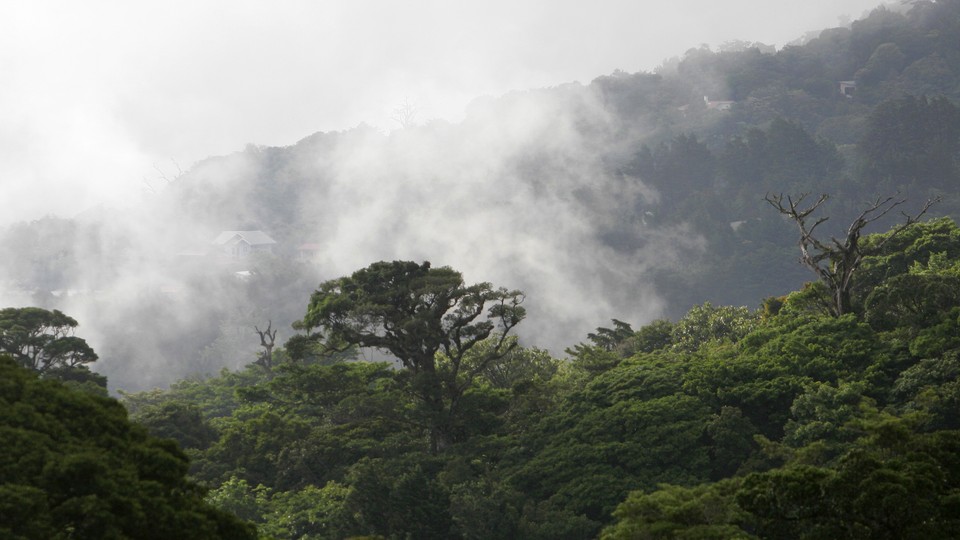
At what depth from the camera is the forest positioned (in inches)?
574

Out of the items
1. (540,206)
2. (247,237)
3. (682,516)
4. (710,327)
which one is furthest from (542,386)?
(247,237)

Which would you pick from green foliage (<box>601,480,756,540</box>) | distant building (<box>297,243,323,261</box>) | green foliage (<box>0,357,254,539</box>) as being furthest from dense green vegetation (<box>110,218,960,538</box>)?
distant building (<box>297,243,323,261</box>)

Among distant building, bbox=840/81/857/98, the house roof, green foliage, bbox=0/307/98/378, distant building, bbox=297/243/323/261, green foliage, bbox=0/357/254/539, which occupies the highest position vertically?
distant building, bbox=840/81/857/98

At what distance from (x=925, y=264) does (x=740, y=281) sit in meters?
57.0

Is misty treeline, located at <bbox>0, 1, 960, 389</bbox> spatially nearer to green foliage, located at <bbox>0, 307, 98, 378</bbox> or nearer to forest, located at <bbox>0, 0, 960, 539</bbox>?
forest, located at <bbox>0, 0, 960, 539</bbox>

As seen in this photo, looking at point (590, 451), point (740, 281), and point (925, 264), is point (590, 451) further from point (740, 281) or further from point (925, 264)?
point (740, 281)

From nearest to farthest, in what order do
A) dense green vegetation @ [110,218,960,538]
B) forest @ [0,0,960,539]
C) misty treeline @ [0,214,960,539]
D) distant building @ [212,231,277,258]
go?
misty treeline @ [0,214,960,539], forest @ [0,0,960,539], dense green vegetation @ [110,218,960,538], distant building @ [212,231,277,258]

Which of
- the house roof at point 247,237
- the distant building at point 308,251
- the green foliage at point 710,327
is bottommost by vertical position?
the green foliage at point 710,327

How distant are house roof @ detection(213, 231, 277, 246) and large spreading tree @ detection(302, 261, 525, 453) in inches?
3053

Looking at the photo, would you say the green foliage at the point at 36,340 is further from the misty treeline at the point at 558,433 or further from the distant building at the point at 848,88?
the distant building at the point at 848,88

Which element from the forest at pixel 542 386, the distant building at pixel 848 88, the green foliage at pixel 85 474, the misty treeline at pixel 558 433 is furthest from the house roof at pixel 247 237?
the green foliage at pixel 85 474

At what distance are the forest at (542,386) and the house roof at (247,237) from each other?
9.30 meters

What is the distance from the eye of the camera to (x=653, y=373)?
3195 cm

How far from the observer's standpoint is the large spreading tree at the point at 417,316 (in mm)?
32688
